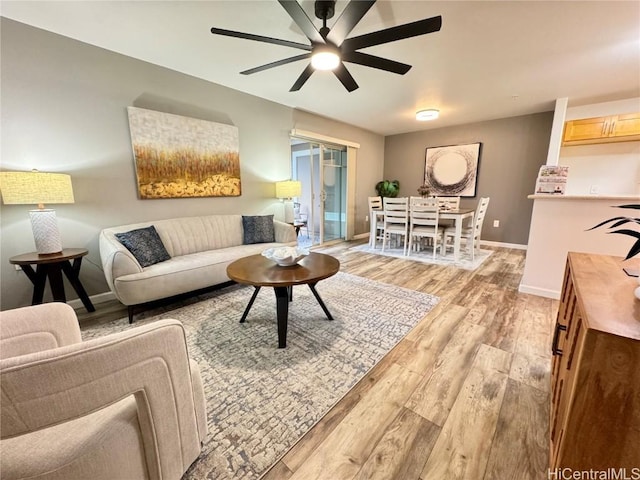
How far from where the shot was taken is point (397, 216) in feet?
14.5

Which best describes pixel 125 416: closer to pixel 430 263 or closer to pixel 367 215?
pixel 430 263

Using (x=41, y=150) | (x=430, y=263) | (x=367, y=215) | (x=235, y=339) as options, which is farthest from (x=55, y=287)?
(x=367, y=215)

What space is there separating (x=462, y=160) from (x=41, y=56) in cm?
621

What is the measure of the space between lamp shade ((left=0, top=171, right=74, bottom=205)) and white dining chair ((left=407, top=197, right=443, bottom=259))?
13.7ft

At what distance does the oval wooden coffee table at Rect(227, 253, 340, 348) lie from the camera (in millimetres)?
1790

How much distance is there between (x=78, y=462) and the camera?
0.70 m

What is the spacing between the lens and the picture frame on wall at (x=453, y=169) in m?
5.27

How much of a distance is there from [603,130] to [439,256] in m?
2.92

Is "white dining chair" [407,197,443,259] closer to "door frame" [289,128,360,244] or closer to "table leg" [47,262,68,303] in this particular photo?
"door frame" [289,128,360,244]

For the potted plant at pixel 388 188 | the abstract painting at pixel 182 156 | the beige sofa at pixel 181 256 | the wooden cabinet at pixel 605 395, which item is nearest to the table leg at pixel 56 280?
the beige sofa at pixel 181 256

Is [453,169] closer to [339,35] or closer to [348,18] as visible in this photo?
[339,35]

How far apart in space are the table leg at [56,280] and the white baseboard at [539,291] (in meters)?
4.46

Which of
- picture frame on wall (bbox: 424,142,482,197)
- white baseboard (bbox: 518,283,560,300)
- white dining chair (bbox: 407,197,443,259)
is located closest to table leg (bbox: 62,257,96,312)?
white dining chair (bbox: 407,197,443,259)

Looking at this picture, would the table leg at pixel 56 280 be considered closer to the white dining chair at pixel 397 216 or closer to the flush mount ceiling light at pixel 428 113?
the white dining chair at pixel 397 216
